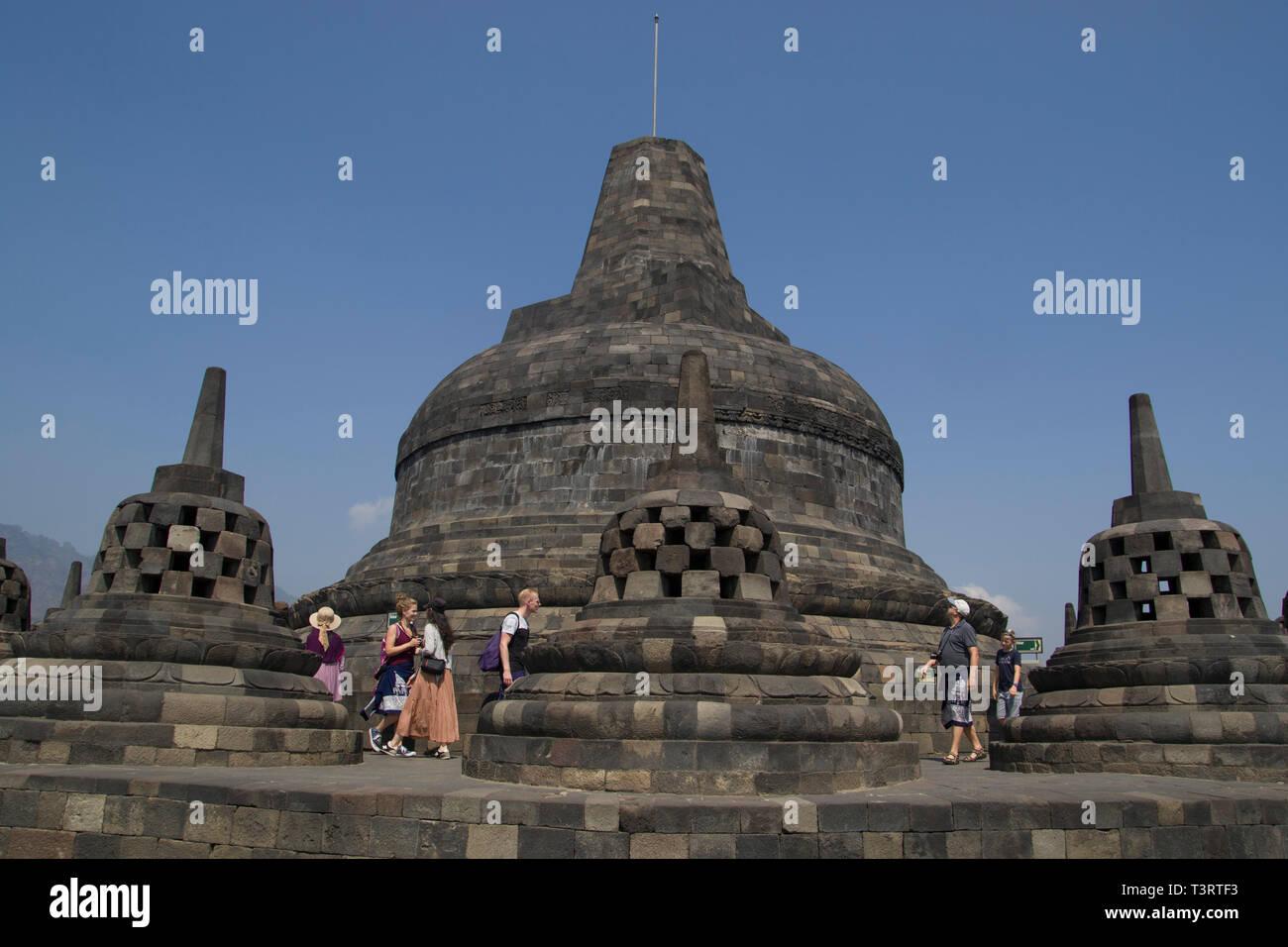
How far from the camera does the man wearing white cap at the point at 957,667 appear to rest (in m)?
10.4

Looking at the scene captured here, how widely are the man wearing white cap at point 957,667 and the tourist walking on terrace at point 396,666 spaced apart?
19.2 ft

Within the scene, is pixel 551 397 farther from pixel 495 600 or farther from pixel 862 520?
pixel 862 520

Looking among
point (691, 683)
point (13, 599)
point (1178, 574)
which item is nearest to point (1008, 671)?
point (1178, 574)

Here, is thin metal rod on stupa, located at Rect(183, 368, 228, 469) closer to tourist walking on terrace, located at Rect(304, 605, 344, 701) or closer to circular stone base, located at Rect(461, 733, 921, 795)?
tourist walking on terrace, located at Rect(304, 605, 344, 701)

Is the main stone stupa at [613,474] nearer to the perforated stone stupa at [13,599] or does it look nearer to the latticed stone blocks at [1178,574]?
the latticed stone blocks at [1178,574]

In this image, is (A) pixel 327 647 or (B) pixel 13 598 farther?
(B) pixel 13 598

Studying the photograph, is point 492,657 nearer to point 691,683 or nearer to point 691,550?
point 691,550

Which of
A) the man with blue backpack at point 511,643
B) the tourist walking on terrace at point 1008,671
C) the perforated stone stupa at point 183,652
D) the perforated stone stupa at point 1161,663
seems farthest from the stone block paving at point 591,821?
the tourist walking on terrace at point 1008,671

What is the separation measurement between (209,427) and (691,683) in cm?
704

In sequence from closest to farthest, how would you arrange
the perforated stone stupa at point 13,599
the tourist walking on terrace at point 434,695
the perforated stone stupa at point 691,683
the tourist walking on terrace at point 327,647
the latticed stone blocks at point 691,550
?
the perforated stone stupa at point 691,683 → the latticed stone blocks at point 691,550 → the tourist walking on terrace at point 434,695 → the tourist walking on terrace at point 327,647 → the perforated stone stupa at point 13,599

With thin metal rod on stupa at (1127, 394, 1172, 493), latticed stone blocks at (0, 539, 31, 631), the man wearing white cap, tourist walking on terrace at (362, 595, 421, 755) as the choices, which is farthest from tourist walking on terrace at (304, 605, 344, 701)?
thin metal rod on stupa at (1127, 394, 1172, 493)

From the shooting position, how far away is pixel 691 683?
7.64 m

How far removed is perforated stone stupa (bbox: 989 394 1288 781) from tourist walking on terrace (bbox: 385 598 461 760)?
616 cm
